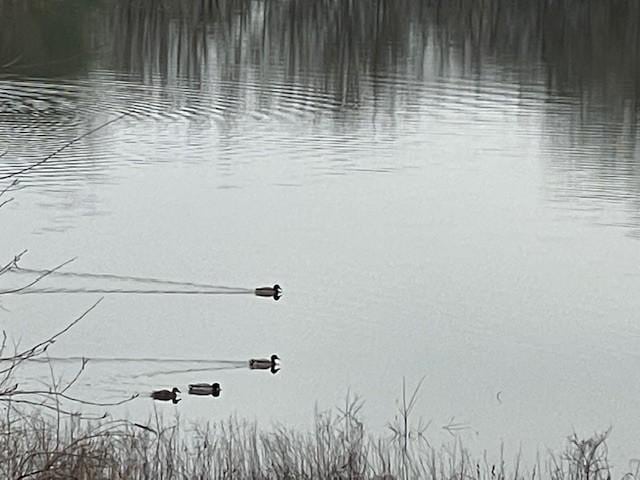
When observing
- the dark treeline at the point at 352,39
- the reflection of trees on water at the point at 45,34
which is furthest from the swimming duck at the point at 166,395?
the dark treeline at the point at 352,39

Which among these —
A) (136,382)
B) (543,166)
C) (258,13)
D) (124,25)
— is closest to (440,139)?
(543,166)

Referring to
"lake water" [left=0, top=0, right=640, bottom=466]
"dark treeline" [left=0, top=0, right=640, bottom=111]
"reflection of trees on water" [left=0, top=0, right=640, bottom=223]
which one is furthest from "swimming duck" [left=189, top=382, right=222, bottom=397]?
"dark treeline" [left=0, top=0, right=640, bottom=111]

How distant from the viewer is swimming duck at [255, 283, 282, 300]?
896 centimetres

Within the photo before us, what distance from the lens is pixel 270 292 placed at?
29.5 ft

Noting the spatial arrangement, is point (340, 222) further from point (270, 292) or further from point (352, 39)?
point (352, 39)

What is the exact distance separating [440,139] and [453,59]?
5.98 metres

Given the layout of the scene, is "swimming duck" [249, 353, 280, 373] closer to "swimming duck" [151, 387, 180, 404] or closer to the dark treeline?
"swimming duck" [151, 387, 180, 404]

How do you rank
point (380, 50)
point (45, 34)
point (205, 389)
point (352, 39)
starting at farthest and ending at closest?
1. point (352, 39)
2. point (380, 50)
3. point (45, 34)
4. point (205, 389)

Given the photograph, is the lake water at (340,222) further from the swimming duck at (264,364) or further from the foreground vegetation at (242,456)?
the foreground vegetation at (242,456)

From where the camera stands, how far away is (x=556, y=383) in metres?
7.73

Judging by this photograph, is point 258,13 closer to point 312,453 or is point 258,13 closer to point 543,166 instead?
point 543,166

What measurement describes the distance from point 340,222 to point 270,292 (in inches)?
82.4

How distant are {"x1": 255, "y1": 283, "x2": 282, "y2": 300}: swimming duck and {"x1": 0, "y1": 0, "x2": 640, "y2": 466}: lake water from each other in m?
0.07

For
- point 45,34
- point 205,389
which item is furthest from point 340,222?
point 45,34
